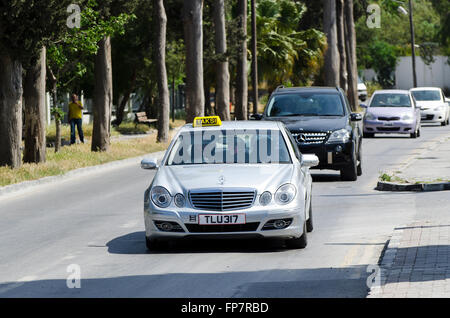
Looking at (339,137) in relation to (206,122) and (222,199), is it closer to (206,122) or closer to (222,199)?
(206,122)

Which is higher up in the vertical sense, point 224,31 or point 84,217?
point 224,31

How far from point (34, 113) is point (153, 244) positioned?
14601mm

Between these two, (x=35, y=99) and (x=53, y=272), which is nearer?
(x=53, y=272)

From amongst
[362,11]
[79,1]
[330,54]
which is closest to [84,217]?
[79,1]

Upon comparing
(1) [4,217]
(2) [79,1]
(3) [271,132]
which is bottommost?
(1) [4,217]

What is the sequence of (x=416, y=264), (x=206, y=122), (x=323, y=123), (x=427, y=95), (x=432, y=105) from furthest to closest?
(x=427, y=95), (x=432, y=105), (x=323, y=123), (x=206, y=122), (x=416, y=264)

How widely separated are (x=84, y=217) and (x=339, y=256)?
574 centimetres

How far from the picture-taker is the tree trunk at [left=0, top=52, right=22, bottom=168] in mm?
24172

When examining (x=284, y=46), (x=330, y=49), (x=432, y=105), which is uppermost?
(x=284, y=46)

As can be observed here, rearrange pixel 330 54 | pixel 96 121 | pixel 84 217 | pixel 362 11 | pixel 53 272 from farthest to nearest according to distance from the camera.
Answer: pixel 362 11 → pixel 330 54 → pixel 96 121 → pixel 84 217 → pixel 53 272

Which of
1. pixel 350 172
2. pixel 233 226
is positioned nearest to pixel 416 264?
pixel 233 226

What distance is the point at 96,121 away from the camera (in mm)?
31828

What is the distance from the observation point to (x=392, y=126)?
37.9 meters

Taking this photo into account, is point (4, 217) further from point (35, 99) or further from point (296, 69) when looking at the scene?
point (296, 69)
